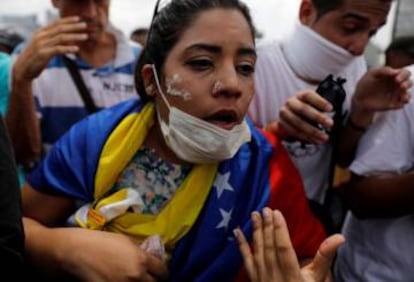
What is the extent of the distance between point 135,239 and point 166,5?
2.07ft

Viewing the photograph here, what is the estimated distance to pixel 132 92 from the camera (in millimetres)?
2191

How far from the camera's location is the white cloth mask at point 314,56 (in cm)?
174

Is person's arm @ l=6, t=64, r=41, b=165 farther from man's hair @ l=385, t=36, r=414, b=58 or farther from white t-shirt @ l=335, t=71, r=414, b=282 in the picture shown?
man's hair @ l=385, t=36, r=414, b=58

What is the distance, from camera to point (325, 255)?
1.12 metres

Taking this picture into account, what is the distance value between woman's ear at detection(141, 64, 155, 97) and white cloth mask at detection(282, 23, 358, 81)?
57 cm

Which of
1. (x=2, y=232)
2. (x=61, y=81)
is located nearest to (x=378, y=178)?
(x=2, y=232)

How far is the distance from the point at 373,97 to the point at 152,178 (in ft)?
2.16

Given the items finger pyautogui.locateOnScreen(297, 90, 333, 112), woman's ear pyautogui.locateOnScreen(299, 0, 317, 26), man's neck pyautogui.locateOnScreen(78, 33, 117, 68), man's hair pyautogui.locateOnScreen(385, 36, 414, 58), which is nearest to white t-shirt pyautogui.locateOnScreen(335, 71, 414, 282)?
finger pyautogui.locateOnScreen(297, 90, 333, 112)

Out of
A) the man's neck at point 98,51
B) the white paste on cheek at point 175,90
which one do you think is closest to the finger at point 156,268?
the white paste on cheek at point 175,90

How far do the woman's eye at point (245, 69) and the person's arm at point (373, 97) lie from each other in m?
0.36

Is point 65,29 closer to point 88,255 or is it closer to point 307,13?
point 307,13

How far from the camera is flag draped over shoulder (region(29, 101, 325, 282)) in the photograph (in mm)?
1355

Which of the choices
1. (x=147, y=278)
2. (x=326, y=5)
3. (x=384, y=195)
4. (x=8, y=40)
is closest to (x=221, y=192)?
(x=147, y=278)

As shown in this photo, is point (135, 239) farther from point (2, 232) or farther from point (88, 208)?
point (2, 232)
